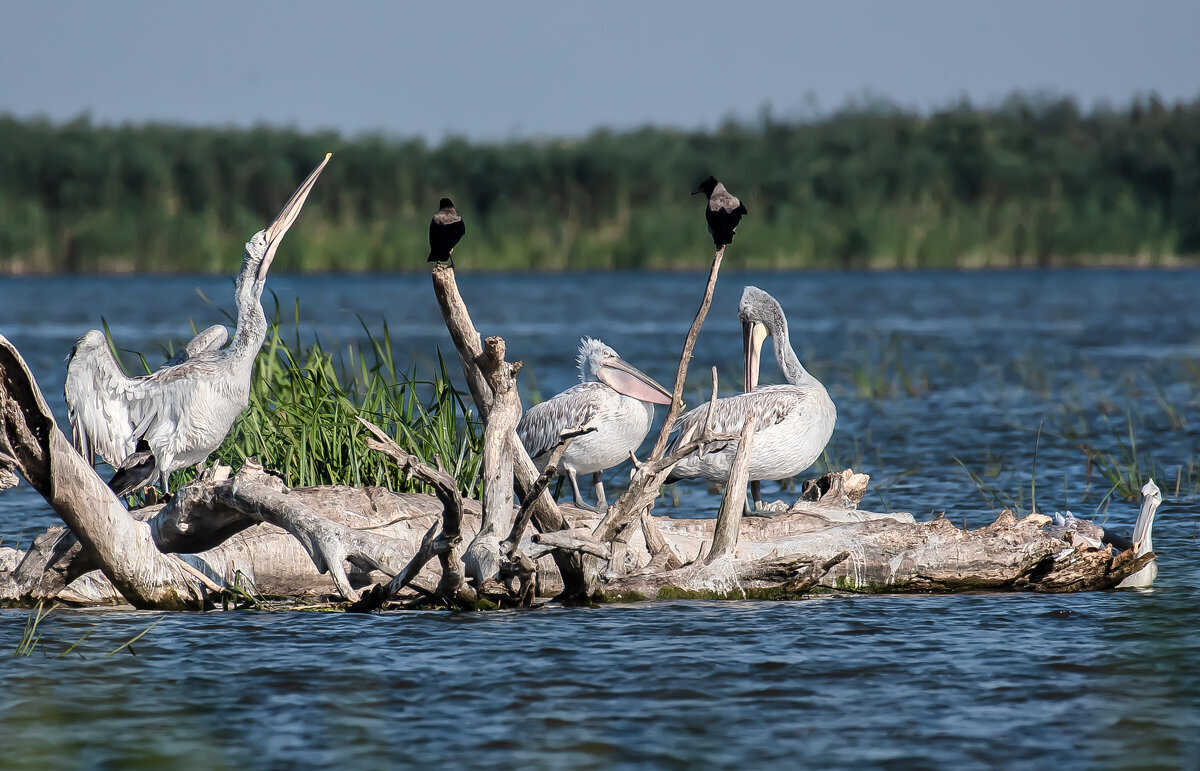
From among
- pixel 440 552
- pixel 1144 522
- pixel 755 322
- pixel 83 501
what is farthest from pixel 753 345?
pixel 83 501

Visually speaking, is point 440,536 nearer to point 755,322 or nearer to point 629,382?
point 629,382

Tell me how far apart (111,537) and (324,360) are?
2.31 metres

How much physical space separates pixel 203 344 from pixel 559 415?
71.2 inches

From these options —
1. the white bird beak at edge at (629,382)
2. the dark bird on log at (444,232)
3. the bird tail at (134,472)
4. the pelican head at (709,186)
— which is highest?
the pelican head at (709,186)

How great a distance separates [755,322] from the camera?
338 inches

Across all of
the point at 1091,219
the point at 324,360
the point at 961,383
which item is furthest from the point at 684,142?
the point at 324,360

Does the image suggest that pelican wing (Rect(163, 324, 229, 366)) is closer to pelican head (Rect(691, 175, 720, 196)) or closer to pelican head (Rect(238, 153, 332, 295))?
pelican head (Rect(238, 153, 332, 295))

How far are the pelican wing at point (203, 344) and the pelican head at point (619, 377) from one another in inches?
72.2

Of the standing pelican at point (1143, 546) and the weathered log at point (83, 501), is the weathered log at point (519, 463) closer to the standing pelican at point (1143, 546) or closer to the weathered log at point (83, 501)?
the weathered log at point (83, 501)

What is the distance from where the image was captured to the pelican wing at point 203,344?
7.61 m

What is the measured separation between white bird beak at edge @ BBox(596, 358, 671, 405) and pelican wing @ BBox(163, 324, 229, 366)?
193cm

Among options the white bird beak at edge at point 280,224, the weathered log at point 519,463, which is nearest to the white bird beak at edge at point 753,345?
the weathered log at point 519,463

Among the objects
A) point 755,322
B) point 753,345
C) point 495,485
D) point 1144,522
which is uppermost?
point 755,322

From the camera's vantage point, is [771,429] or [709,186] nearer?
[709,186]
